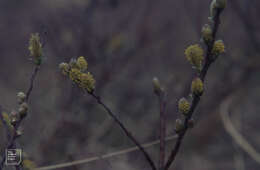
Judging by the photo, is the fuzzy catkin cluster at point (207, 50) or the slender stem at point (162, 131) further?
the slender stem at point (162, 131)

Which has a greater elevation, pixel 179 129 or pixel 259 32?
pixel 179 129

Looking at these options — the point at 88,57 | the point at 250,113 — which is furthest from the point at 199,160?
the point at 88,57

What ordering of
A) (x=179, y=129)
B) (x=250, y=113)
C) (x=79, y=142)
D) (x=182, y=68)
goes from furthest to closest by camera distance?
1. (x=182, y=68)
2. (x=250, y=113)
3. (x=79, y=142)
4. (x=179, y=129)

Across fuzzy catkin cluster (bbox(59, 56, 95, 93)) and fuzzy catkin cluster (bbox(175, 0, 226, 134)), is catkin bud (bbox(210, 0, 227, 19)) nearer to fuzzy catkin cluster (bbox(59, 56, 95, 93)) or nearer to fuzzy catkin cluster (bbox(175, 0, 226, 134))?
fuzzy catkin cluster (bbox(175, 0, 226, 134))

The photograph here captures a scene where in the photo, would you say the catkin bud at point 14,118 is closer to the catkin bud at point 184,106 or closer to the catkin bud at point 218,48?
the catkin bud at point 184,106

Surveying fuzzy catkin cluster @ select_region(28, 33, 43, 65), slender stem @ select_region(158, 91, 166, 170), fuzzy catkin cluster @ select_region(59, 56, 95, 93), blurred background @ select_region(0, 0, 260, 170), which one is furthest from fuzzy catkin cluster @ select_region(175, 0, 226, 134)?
blurred background @ select_region(0, 0, 260, 170)

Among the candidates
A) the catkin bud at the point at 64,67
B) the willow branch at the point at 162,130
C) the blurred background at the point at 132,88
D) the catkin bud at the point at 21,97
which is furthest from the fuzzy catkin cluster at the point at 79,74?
the blurred background at the point at 132,88

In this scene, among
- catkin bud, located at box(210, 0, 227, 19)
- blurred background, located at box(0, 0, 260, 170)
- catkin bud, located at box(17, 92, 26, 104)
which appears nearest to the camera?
catkin bud, located at box(210, 0, 227, 19)

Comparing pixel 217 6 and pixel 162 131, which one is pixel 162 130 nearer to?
pixel 162 131

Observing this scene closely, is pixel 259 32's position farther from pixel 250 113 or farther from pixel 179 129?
pixel 179 129
